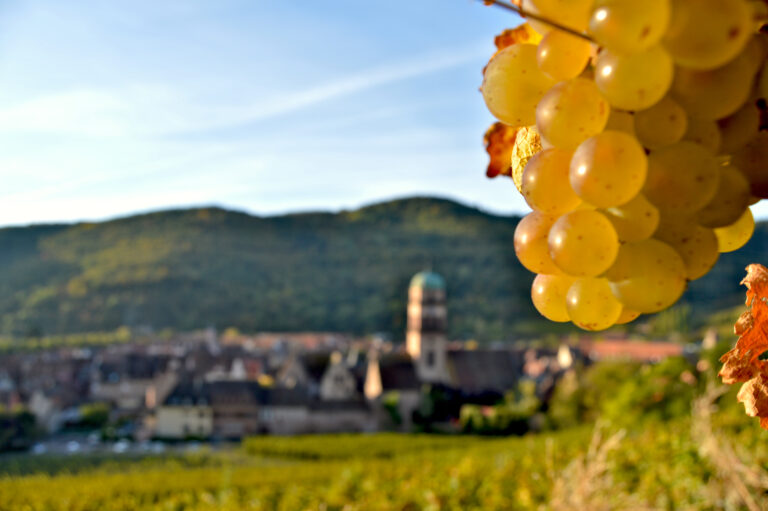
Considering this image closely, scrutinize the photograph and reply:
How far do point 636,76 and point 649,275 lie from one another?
0.59 ft

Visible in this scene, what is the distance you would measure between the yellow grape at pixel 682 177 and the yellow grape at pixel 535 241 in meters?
0.12

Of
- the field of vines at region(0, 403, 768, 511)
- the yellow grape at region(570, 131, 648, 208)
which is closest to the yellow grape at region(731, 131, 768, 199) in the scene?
the yellow grape at region(570, 131, 648, 208)

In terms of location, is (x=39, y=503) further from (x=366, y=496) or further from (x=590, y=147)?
(x=590, y=147)

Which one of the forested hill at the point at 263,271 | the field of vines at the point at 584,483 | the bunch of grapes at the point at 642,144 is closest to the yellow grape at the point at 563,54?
the bunch of grapes at the point at 642,144

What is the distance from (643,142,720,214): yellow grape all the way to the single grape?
0.08ft

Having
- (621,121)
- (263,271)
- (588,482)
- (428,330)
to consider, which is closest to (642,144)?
(621,121)

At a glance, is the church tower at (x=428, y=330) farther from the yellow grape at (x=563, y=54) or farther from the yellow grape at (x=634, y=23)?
the yellow grape at (x=634, y=23)

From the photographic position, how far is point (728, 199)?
58cm

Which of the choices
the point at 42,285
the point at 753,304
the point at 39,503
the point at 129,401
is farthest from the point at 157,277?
the point at 753,304

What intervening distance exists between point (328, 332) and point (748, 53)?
289 feet

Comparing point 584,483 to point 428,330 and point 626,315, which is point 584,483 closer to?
point 626,315

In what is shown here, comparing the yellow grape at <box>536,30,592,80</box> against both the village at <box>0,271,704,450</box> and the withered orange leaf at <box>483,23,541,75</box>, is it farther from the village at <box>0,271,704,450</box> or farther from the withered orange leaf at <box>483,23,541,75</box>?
the village at <box>0,271,704,450</box>

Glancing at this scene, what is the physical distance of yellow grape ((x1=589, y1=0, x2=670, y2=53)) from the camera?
483 mm

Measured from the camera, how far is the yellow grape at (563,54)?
23.3 inches
